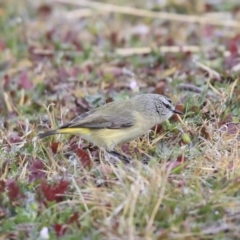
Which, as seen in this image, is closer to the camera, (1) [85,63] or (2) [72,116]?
(2) [72,116]

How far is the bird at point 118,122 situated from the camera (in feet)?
20.7

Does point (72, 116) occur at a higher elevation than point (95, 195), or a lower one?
lower

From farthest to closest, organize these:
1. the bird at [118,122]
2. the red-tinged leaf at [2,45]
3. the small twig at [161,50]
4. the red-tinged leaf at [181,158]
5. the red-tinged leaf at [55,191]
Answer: the red-tinged leaf at [2,45] → the small twig at [161,50] → the bird at [118,122] → the red-tinged leaf at [181,158] → the red-tinged leaf at [55,191]

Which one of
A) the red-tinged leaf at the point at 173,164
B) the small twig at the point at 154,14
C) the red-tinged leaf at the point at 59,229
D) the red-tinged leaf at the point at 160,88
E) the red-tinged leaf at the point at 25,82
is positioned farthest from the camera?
the small twig at the point at 154,14

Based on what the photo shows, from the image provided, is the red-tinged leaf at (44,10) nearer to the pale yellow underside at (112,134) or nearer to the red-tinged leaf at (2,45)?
the red-tinged leaf at (2,45)

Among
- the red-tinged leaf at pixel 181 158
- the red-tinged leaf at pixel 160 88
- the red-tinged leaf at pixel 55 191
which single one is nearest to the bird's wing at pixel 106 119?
the red-tinged leaf at pixel 181 158

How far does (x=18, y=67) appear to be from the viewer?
9477 mm

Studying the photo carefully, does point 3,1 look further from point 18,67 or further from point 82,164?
point 82,164

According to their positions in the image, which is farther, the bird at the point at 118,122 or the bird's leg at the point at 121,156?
the bird at the point at 118,122

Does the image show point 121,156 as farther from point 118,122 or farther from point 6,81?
point 6,81

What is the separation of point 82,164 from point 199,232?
4.40 feet

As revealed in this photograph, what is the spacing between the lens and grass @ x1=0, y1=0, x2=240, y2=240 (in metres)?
4.93

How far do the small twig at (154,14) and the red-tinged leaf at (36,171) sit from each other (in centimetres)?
551

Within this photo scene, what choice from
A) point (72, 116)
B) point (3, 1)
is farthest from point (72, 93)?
point (3, 1)
